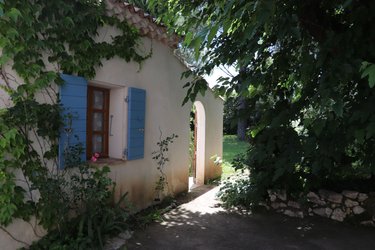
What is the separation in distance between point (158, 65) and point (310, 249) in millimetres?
3951

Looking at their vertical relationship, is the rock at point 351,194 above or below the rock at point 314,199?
above

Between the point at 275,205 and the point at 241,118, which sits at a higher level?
the point at 241,118

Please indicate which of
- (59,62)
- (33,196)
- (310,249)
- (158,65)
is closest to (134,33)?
(158,65)

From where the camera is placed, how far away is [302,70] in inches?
139

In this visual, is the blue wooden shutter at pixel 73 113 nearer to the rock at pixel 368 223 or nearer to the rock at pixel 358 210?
the rock at pixel 358 210

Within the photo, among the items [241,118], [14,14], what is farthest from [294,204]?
[14,14]

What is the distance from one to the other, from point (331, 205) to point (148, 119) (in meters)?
3.46

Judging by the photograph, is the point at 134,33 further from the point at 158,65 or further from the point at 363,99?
the point at 363,99

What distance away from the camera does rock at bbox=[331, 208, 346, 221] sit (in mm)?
5691

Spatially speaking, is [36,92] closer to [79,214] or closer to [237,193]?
[79,214]

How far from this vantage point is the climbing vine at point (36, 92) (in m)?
3.68

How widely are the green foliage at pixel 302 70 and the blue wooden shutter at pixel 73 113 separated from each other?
58.2 inches

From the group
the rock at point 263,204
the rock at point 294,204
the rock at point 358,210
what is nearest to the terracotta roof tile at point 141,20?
the rock at point 263,204

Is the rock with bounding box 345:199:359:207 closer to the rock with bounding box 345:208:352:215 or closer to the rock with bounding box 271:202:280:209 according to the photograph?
the rock with bounding box 345:208:352:215
